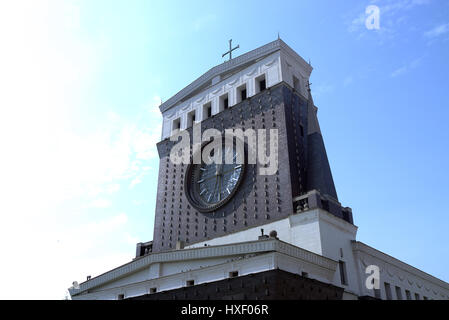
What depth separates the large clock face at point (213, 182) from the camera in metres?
36.6

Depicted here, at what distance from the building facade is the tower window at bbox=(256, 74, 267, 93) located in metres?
0.10

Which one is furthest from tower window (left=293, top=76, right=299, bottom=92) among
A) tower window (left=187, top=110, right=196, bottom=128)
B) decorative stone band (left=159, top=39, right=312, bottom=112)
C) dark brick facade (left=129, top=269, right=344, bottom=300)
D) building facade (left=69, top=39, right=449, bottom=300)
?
dark brick facade (left=129, top=269, right=344, bottom=300)

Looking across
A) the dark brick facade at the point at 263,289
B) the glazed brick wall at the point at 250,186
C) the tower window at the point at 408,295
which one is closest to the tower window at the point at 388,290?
the tower window at the point at 408,295

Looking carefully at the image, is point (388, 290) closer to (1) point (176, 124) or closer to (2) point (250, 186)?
(2) point (250, 186)

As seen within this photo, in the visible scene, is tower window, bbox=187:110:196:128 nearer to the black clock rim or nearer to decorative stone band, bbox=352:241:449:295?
the black clock rim

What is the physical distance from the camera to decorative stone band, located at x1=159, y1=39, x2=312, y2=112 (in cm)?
4053

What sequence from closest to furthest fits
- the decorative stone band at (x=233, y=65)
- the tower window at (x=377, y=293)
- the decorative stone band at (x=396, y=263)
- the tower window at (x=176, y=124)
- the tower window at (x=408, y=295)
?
1. the tower window at (x=377, y=293)
2. the decorative stone band at (x=396, y=263)
3. the tower window at (x=408, y=295)
4. the decorative stone band at (x=233, y=65)
5. the tower window at (x=176, y=124)

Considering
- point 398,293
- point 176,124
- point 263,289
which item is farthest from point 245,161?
point 398,293

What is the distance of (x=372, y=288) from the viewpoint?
104 feet

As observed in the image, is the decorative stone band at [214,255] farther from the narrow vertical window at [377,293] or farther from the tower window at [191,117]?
the tower window at [191,117]

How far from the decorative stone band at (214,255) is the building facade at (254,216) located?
7 centimetres

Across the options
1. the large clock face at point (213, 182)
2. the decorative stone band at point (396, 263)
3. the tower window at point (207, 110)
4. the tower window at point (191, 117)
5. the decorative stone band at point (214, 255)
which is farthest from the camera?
the tower window at point (191, 117)
